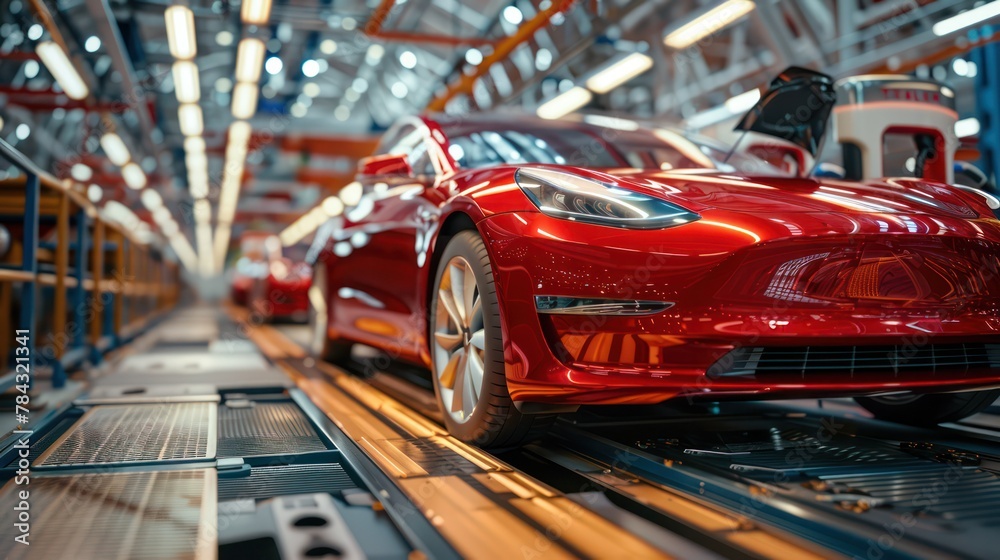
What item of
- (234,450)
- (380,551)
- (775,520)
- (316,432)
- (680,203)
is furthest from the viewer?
(316,432)

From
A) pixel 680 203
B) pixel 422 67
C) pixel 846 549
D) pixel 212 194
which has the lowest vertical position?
pixel 846 549

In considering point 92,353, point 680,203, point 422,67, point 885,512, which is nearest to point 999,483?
point 885,512

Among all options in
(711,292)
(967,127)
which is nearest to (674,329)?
(711,292)

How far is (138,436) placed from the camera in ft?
9.13

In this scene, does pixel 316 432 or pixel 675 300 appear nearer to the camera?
pixel 675 300

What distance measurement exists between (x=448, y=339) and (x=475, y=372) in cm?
29

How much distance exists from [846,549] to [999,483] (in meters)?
0.77

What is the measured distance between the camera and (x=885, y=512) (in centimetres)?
182

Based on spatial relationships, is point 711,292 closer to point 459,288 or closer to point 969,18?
point 459,288

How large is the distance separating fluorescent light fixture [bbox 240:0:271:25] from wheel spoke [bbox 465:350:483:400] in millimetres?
6133

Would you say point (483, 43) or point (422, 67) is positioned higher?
point (422, 67)

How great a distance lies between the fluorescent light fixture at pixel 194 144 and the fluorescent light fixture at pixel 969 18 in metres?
11.7

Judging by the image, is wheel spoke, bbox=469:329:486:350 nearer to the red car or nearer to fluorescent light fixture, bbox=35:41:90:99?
the red car

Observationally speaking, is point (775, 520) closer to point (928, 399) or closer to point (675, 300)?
point (675, 300)
